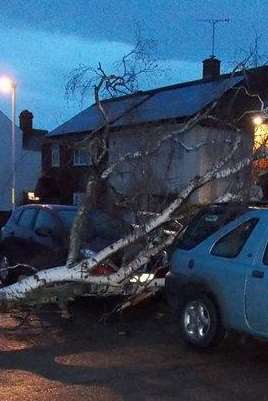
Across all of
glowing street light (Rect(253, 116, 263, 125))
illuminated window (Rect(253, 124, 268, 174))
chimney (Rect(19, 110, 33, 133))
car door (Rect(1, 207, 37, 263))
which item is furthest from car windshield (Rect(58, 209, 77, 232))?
chimney (Rect(19, 110, 33, 133))

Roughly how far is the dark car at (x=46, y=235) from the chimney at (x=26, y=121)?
38.7m

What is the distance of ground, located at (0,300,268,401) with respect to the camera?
6.48m

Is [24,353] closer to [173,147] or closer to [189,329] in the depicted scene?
[189,329]

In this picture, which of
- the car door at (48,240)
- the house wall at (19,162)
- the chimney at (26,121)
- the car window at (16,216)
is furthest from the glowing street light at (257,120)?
the chimney at (26,121)

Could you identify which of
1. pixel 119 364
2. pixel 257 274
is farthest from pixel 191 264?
pixel 119 364

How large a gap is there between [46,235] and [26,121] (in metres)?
41.1

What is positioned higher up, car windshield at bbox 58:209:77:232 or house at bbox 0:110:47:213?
house at bbox 0:110:47:213

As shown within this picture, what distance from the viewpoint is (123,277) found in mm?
9750

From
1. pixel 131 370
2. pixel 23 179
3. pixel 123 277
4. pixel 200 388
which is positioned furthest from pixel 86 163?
pixel 23 179

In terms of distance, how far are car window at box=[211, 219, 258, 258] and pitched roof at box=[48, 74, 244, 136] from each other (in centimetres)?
270

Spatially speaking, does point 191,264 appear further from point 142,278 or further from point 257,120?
point 257,120

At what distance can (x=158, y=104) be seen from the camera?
26.5 metres

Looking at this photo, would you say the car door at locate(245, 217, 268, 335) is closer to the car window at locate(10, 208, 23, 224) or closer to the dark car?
the dark car

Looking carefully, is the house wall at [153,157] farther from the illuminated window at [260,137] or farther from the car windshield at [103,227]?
the car windshield at [103,227]
